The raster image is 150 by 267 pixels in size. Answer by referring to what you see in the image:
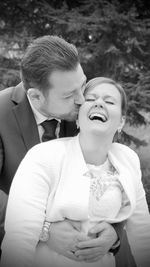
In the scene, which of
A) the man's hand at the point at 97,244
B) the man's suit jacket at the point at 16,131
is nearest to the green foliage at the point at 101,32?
the man's suit jacket at the point at 16,131

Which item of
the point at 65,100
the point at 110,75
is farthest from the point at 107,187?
the point at 110,75

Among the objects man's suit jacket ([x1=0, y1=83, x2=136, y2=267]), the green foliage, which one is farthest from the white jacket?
the green foliage

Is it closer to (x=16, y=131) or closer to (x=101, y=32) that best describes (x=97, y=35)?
(x=101, y=32)

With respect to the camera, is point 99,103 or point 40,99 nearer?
point 99,103

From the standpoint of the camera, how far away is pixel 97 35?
5.21 meters

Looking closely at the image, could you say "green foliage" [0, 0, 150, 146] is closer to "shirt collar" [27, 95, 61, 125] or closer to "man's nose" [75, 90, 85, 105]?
"shirt collar" [27, 95, 61, 125]

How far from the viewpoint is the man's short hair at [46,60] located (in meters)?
2.39

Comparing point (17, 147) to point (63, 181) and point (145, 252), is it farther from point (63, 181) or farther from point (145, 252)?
point (145, 252)

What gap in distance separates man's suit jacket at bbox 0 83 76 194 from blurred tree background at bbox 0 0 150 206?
249cm

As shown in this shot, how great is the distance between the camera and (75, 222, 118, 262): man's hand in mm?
1951

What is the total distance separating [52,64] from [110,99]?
20.3 inches

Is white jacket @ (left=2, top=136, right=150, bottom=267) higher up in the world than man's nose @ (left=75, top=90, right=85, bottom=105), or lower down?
lower down

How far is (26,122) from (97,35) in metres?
3.03

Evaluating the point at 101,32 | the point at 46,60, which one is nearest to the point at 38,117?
the point at 46,60
